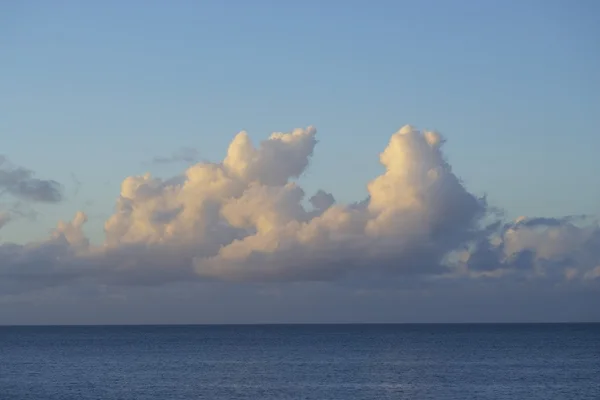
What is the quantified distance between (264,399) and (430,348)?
98654 millimetres

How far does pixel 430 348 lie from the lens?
179 m

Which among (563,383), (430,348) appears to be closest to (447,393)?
(563,383)

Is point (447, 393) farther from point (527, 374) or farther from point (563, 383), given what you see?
point (527, 374)

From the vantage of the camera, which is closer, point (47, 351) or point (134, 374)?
point (134, 374)

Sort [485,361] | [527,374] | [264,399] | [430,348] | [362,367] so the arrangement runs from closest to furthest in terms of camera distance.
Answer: [264,399]
[527,374]
[362,367]
[485,361]
[430,348]

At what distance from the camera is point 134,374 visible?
115750 millimetres

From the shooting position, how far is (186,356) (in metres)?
156

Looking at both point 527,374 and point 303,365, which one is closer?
point 527,374

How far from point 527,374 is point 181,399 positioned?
48.7m

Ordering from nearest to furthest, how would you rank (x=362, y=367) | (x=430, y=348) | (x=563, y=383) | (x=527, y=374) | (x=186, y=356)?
1. (x=563, y=383)
2. (x=527, y=374)
3. (x=362, y=367)
4. (x=186, y=356)
5. (x=430, y=348)

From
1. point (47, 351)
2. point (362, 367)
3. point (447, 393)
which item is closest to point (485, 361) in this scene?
point (362, 367)

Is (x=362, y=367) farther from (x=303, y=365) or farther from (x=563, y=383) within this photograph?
(x=563, y=383)

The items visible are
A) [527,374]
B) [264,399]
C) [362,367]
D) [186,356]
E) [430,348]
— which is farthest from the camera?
[430,348]

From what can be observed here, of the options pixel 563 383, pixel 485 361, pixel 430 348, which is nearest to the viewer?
pixel 563 383
